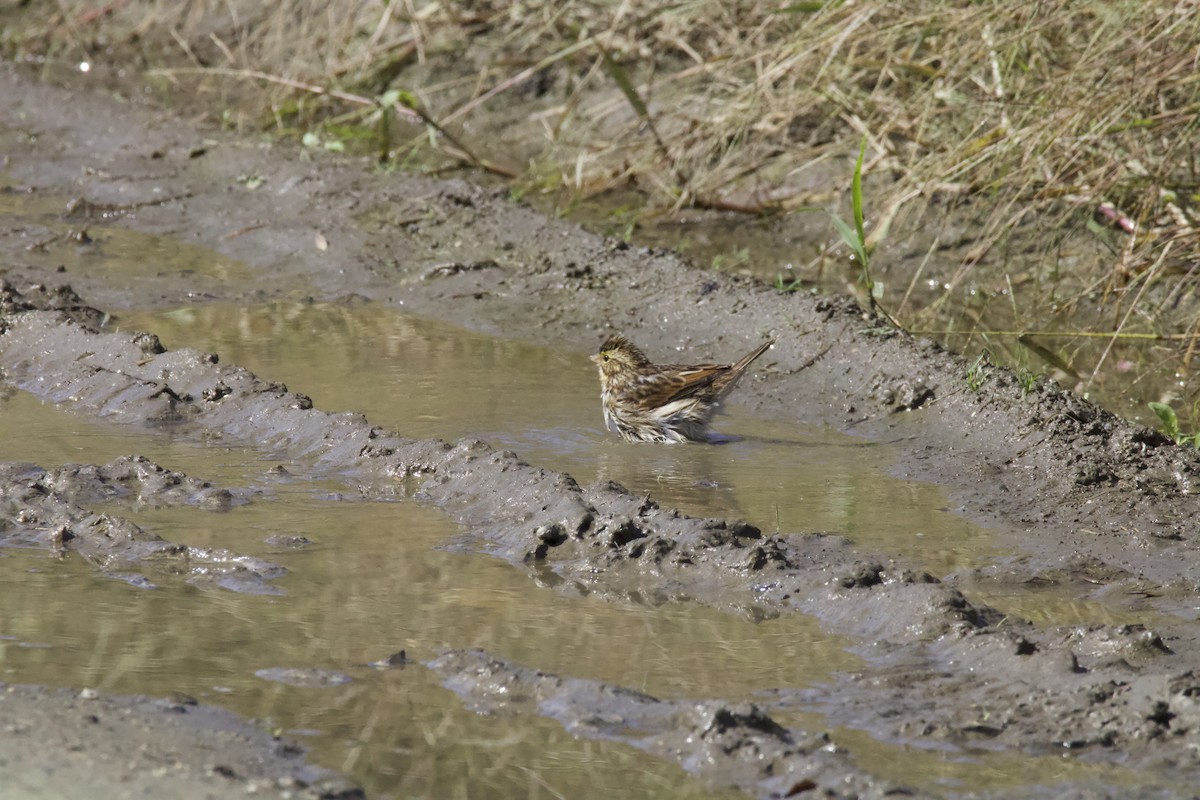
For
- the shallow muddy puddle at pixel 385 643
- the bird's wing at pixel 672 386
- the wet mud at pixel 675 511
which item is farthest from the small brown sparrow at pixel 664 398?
the shallow muddy puddle at pixel 385 643

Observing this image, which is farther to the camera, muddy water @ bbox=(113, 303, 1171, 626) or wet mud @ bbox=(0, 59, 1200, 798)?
muddy water @ bbox=(113, 303, 1171, 626)

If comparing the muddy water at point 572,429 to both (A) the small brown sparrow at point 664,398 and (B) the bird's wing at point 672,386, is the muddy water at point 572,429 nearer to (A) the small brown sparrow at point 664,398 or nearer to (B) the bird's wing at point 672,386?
(A) the small brown sparrow at point 664,398

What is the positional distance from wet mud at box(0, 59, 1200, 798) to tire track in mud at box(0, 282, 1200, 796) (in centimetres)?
1

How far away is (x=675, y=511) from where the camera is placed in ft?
18.1

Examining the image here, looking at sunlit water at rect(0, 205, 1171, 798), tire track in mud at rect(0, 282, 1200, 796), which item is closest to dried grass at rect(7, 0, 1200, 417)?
sunlit water at rect(0, 205, 1171, 798)

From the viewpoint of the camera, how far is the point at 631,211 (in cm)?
1082

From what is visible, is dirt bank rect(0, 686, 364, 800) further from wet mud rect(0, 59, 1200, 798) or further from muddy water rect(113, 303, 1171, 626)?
muddy water rect(113, 303, 1171, 626)

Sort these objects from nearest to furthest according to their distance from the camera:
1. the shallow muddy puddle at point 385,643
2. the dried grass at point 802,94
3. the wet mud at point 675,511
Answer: the shallow muddy puddle at point 385,643 < the wet mud at point 675,511 < the dried grass at point 802,94

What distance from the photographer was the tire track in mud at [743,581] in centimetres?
389

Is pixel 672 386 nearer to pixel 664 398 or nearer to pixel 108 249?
pixel 664 398

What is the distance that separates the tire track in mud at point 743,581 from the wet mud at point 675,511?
0.4 inches

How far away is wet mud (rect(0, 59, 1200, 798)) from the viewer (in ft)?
13.0

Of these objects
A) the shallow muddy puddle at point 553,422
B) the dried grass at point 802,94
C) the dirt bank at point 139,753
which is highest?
the dried grass at point 802,94

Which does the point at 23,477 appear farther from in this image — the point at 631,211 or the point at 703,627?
the point at 631,211
